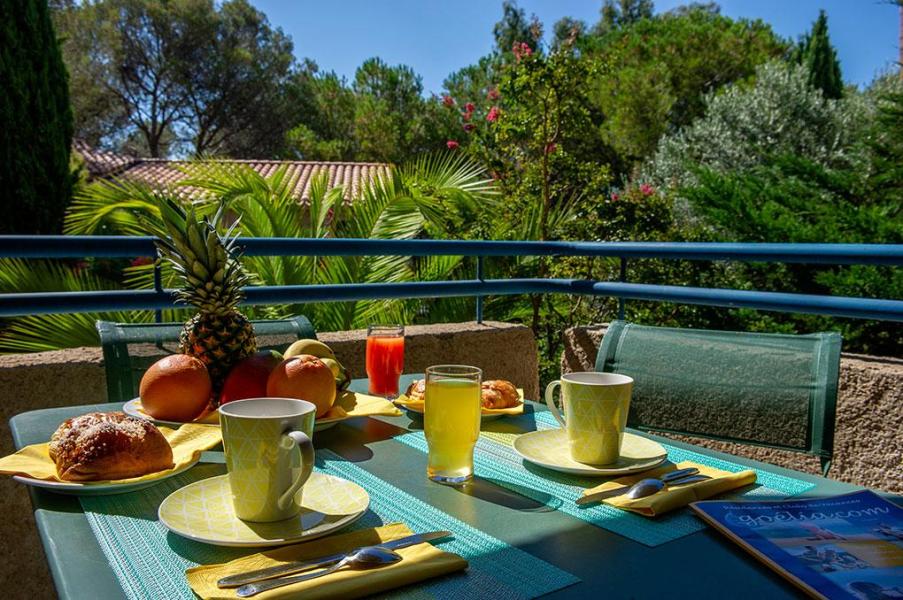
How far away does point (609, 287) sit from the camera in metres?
2.81

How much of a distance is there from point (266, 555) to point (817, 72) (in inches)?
813

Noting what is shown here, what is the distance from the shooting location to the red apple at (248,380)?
130cm

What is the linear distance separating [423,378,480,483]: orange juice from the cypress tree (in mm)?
12312

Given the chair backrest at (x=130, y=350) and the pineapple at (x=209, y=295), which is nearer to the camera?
the pineapple at (x=209, y=295)

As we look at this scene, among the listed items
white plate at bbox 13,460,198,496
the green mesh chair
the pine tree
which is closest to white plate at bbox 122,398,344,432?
white plate at bbox 13,460,198,496

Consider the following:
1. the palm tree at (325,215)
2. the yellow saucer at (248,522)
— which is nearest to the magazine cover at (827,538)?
the yellow saucer at (248,522)

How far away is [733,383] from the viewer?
65.9 inches

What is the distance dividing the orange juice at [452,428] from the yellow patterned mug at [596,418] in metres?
0.16

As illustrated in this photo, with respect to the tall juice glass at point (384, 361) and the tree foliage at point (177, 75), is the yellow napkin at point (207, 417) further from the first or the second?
the tree foliage at point (177, 75)

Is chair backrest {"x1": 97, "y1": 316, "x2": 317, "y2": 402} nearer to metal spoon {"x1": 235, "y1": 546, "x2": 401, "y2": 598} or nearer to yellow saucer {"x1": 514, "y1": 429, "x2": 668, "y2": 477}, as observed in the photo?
yellow saucer {"x1": 514, "y1": 429, "x2": 668, "y2": 477}

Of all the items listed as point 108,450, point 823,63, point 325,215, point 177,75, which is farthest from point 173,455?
point 177,75

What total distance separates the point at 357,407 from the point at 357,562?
2.19 ft

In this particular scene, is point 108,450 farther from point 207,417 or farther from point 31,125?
point 31,125

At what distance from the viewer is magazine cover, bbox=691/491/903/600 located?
2.43ft
